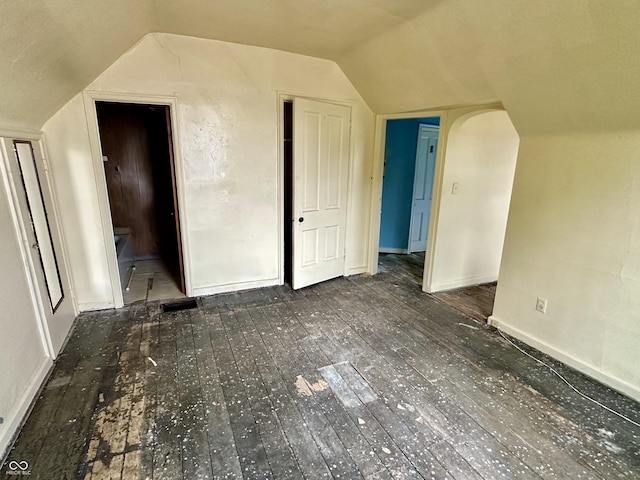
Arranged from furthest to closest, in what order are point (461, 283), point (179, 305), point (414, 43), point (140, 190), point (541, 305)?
point (140, 190), point (461, 283), point (179, 305), point (541, 305), point (414, 43)

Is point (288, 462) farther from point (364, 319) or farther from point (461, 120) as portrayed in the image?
point (461, 120)

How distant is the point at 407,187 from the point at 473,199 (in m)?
1.52

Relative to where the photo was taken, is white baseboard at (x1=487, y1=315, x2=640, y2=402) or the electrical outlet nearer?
white baseboard at (x1=487, y1=315, x2=640, y2=402)

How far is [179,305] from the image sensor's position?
333 centimetres

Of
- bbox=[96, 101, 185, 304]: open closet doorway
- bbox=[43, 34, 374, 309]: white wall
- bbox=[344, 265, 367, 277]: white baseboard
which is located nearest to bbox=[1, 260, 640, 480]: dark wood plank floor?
bbox=[43, 34, 374, 309]: white wall

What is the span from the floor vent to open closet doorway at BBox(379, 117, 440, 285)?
2773mm

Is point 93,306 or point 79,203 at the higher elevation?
point 79,203

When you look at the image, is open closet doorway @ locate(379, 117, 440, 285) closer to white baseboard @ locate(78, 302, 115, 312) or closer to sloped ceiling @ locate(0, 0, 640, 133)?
sloped ceiling @ locate(0, 0, 640, 133)

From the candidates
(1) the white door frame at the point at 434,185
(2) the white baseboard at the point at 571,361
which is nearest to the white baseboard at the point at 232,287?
(1) the white door frame at the point at 434,185

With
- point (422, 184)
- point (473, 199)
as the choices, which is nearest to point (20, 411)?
point (473, 199)

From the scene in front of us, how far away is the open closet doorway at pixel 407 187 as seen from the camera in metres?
4.97

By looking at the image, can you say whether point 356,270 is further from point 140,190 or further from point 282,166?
point 140,190

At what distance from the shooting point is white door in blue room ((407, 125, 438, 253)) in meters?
5.02

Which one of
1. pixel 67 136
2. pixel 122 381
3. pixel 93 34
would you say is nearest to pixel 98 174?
pixel 67 136
